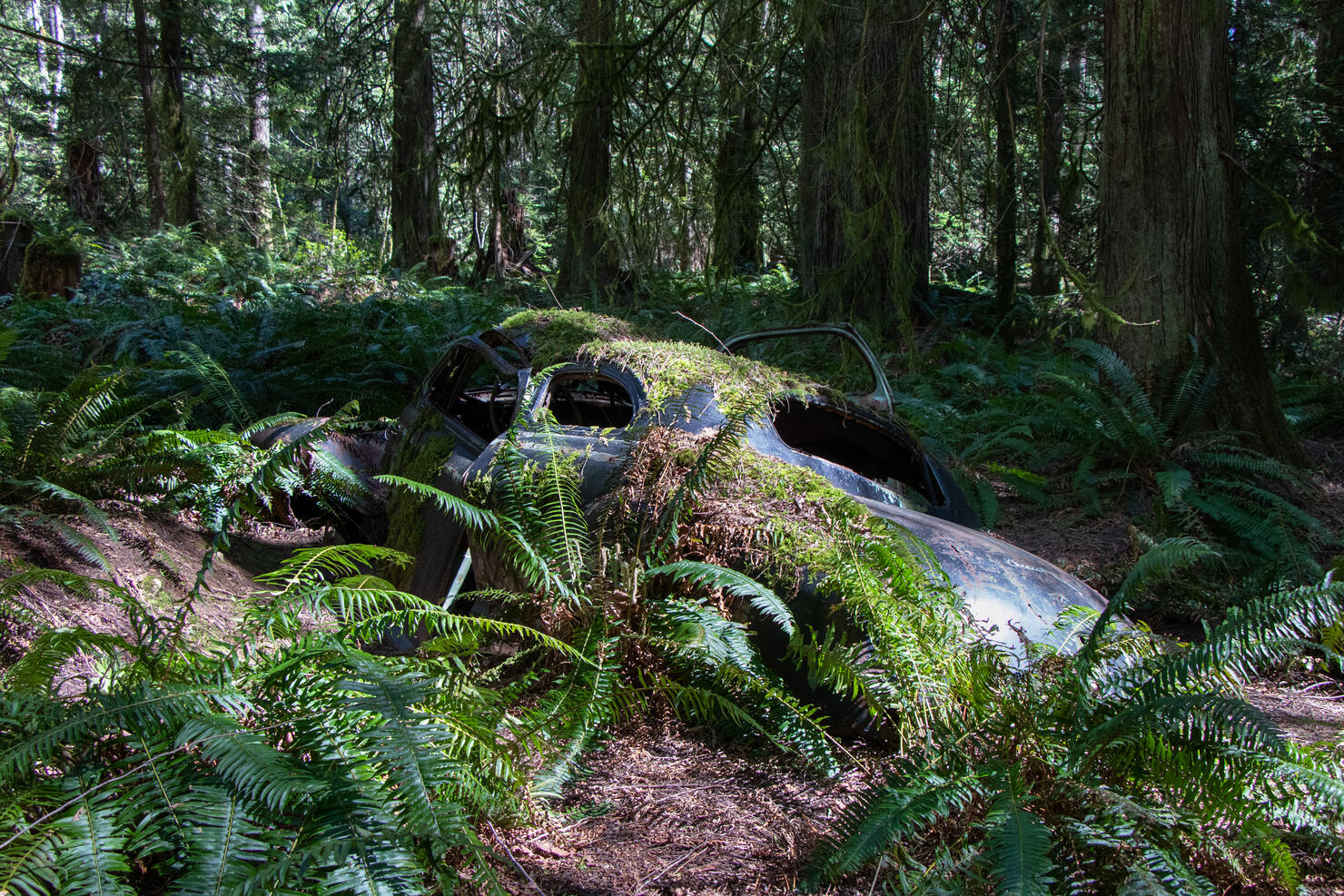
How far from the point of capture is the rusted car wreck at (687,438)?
352cm

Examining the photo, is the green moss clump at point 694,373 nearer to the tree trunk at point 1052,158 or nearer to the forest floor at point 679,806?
the forest floor at point 679,806

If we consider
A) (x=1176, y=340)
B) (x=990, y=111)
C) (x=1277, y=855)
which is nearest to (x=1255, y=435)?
(x=1176, y=340)

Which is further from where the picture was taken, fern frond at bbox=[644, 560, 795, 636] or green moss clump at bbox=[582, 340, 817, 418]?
green moss clump at bbox=[582, 340, 817, 418]

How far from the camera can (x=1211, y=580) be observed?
540 cm

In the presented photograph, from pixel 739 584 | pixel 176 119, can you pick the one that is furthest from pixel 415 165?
pixel 739 584

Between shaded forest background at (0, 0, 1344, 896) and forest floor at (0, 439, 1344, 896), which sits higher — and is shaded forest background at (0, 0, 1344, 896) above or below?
above

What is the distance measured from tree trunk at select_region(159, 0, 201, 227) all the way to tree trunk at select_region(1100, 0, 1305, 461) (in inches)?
630

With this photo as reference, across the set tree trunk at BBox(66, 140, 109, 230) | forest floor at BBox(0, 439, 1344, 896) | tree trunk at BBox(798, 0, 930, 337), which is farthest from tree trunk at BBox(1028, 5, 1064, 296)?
tree trunk at BBox(66, 140, 109, 230)

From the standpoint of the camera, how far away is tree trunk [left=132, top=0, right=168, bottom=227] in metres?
16.7

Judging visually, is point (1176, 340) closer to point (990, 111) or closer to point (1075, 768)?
point (990, 111)

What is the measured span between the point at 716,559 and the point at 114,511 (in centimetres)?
392

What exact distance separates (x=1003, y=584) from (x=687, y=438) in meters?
1.40

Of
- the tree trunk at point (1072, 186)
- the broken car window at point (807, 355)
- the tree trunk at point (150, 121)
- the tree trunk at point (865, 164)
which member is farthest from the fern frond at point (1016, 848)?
the tree trunk at point (150, 121)

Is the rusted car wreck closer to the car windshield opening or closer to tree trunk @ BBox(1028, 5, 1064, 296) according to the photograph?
the car windshield opening
